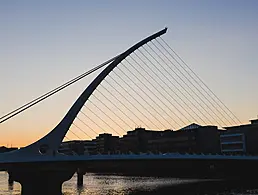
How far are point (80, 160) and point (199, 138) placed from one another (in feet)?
246

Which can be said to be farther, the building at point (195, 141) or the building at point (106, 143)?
the building at point (106, 143)

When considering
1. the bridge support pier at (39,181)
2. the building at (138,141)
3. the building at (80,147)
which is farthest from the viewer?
the building at (80,147)

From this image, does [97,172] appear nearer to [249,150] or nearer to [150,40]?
[249,150]

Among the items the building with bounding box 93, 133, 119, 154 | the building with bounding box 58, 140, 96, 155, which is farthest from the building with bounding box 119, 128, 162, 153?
the building with bounding box 58, 140, 96, 155

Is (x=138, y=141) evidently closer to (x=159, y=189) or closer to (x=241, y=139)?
(x=241, y=139)

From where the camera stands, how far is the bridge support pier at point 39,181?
3799cm

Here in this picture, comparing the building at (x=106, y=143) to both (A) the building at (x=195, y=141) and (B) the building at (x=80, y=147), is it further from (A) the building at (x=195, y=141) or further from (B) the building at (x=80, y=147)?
(A) the building at (x=195, y=141)

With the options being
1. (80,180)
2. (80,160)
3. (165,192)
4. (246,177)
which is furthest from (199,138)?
(80,160)

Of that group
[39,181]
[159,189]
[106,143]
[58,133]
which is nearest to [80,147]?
[106,143]

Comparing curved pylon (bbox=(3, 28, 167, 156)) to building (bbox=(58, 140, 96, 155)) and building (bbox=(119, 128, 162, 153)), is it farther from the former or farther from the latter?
building (bbox=(58, 140, 96, 155))

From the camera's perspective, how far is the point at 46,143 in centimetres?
3928

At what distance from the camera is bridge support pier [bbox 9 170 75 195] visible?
3799cm

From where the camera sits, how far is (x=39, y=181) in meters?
39.4

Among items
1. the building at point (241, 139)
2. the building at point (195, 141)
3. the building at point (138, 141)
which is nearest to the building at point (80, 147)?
the building at point (138, 141)
